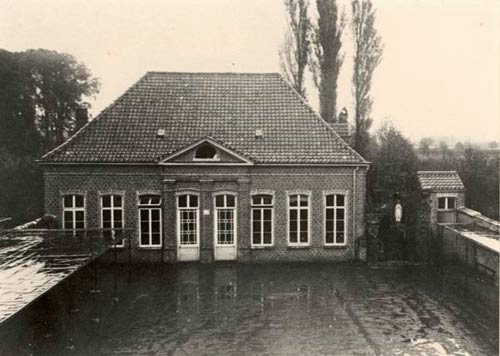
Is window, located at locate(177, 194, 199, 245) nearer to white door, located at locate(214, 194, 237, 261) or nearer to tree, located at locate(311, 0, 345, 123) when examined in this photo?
white door, located at locate(214, 194, 237, 261)

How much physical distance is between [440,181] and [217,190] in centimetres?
976

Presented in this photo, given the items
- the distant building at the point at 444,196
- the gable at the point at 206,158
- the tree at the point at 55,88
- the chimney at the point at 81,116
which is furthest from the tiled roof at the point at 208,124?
the tree at the point at 55,88

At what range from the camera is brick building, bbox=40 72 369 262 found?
21719mm

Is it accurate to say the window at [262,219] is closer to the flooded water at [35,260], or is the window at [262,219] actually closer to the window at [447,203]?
the flooded water at [35,260]

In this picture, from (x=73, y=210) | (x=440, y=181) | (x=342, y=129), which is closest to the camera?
(x=73, y=210)

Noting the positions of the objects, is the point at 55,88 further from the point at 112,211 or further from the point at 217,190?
the point at 217,190

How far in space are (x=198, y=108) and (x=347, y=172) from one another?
705cm

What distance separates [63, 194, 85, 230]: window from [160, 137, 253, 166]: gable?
12.6ft

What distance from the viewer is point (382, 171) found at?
25.9 metres

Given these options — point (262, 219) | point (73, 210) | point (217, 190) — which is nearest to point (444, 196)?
point (262, 219)

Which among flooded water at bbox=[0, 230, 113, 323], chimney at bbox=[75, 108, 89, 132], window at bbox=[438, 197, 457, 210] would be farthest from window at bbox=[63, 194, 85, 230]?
window at bbox=[438, 197, 457, 210]

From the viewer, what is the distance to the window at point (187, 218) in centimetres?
2202

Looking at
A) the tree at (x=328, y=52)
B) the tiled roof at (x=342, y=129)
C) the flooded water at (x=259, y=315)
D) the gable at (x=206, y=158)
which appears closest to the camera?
the flooded water at (x=259, y=315)

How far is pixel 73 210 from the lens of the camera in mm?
21906
